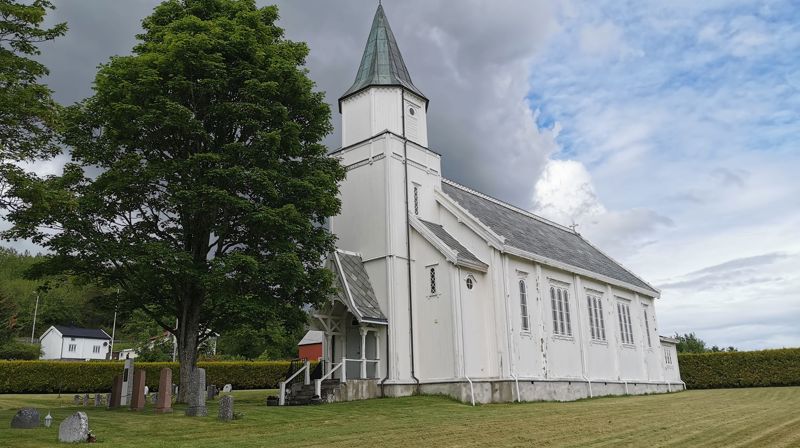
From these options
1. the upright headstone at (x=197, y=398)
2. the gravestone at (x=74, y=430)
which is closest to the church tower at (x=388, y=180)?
the upright headstone at (x=197, y=398)

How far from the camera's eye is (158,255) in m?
18.0

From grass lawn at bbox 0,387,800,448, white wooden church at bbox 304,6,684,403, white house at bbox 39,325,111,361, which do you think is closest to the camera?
grass lawn at bbox 0,387,800,448

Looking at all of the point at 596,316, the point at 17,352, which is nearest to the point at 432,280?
the point at 596,316

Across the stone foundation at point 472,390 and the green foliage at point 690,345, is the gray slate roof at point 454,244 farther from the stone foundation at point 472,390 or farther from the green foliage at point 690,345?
the green foliage at point 690,345

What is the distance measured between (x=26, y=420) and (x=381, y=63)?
814 inches

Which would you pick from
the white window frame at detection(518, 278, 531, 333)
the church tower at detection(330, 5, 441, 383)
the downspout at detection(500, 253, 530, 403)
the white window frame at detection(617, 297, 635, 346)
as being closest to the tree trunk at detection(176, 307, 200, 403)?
the church tower at detection(330, 5, 441, 383)

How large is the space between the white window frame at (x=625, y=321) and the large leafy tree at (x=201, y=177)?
19299 millimetres

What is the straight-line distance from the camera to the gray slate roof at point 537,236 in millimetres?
28531

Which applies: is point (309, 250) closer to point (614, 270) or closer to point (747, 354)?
point (614, 270)

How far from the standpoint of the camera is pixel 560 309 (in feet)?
91.5

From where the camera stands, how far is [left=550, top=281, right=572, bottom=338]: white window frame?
89.5 feet

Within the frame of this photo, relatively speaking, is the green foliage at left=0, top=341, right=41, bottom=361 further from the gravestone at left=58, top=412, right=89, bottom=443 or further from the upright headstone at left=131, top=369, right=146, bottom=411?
the gravestone at left=58, top=412, right=89, bottom=443

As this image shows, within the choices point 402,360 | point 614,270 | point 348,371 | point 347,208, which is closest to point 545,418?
point 402,360

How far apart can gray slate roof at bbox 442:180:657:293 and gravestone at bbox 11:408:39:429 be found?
18.1 meters
